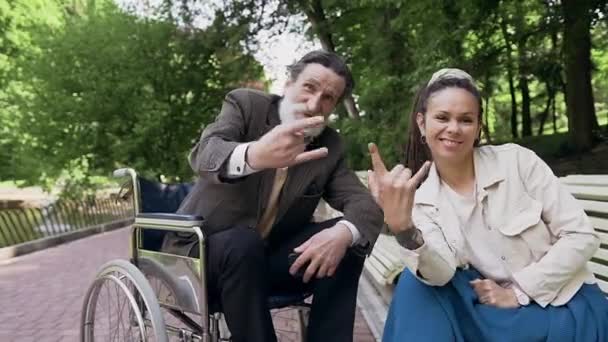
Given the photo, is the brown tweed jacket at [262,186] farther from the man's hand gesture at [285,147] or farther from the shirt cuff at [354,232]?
the man's hand gesture at [285,147]

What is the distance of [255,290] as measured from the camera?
6.89ft

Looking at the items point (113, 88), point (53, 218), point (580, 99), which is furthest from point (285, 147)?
point (113, 88)

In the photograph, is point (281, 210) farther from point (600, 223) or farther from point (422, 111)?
point (600, 223)

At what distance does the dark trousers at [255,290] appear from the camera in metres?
2.09

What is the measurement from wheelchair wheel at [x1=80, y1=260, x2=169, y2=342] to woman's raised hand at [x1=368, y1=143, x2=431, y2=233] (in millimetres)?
942

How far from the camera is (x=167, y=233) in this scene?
2.52 m

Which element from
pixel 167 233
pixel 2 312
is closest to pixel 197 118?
pixel 2 312

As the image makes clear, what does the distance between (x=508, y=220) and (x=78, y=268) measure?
735cm

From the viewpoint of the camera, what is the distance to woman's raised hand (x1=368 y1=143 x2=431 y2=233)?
1.61 meters

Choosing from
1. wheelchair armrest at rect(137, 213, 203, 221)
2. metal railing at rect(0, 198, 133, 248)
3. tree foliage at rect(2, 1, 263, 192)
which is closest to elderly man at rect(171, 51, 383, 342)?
wheelchair armrest at rect(137, 213, 203, 221)

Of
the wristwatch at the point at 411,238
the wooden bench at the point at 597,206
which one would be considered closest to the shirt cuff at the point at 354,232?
the wooden bench at the point at 597,206

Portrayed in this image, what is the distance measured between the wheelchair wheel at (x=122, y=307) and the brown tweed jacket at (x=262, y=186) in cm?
31

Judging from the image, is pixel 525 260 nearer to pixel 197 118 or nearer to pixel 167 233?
pixel 167 233

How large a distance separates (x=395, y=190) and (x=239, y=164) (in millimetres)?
634
